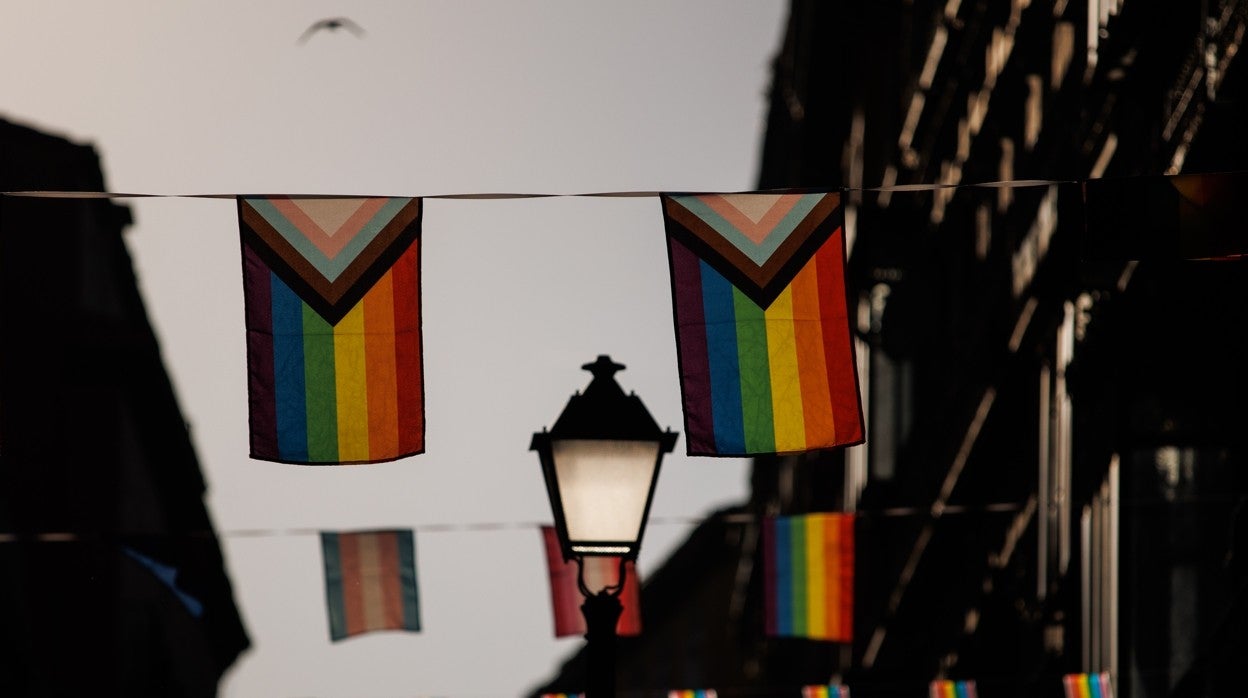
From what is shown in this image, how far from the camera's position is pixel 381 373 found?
9867mm

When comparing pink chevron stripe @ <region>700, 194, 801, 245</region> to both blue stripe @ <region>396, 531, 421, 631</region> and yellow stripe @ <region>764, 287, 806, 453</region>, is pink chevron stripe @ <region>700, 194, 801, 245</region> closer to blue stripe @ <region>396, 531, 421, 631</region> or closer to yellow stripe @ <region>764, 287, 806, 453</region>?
yellow stripe @ <region>764, 287, 806, 453</region>

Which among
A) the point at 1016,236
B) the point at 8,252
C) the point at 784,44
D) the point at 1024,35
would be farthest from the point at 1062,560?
the point at 784,44

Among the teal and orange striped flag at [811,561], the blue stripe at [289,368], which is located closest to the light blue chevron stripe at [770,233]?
the blue stripe at [289,368]

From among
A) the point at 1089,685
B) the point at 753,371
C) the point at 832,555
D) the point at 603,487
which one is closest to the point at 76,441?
the point at 832,555

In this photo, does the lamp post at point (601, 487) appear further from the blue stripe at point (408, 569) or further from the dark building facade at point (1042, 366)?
the blue stripe at point (408, 569)

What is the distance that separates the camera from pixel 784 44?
45.1 metres

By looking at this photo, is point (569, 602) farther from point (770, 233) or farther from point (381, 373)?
point (770, 233)

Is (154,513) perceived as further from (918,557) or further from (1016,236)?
(1016,236)

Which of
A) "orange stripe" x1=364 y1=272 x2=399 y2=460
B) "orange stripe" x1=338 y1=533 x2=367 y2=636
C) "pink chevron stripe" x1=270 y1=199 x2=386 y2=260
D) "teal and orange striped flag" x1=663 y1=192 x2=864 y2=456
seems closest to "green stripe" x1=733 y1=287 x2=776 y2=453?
"teal and orange striped flag" x1=663 y1=192 x2=864 y2=456

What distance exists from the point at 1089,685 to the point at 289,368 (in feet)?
19.4

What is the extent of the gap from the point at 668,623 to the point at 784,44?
3865 centimetres

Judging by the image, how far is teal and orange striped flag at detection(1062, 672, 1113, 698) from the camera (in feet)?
41.6

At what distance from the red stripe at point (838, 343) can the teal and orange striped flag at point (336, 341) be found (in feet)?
Result: 6.72

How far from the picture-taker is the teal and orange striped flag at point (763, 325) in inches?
379
